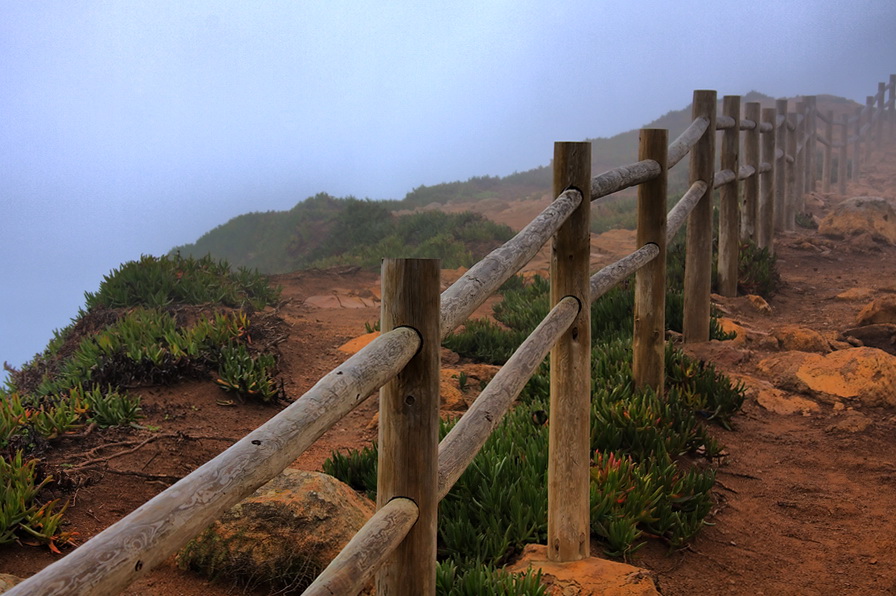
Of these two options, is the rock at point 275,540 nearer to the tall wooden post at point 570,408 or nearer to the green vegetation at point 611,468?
the green vegetation at point 611,468

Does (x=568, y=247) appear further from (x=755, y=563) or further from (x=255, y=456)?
(x=255, y=456)

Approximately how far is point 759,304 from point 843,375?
2.61m

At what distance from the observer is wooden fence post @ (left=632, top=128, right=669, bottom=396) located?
532cm

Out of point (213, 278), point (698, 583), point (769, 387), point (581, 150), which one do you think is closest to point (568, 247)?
point (581, 150)

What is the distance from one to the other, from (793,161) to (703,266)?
26.8 feet

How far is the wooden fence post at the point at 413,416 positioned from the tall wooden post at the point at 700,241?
532cm

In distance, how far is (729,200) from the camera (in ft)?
28.6

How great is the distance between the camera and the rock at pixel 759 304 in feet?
29.1

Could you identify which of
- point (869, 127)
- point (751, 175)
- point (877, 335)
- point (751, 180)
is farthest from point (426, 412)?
point (869, 127)

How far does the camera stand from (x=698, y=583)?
3971 millimetres

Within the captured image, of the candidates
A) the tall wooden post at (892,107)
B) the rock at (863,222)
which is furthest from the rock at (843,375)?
the tall wooden post at (892,107)

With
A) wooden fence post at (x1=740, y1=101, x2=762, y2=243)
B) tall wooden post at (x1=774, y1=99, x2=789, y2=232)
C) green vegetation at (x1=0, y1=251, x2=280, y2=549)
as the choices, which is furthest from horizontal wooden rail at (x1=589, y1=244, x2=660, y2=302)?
tall wooden post at (x1=774, y1=99, x2=789, y2=232)

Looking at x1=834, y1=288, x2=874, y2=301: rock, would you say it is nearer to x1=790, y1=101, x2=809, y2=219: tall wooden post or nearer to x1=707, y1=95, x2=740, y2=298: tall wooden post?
x1=707, y1=95, x2=740, y2=298: tall wooden post

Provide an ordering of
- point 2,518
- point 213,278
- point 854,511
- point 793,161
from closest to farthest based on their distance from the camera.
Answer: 1. point 2,518
2. point 854,511
3. point 213,278
4. point 793,161
